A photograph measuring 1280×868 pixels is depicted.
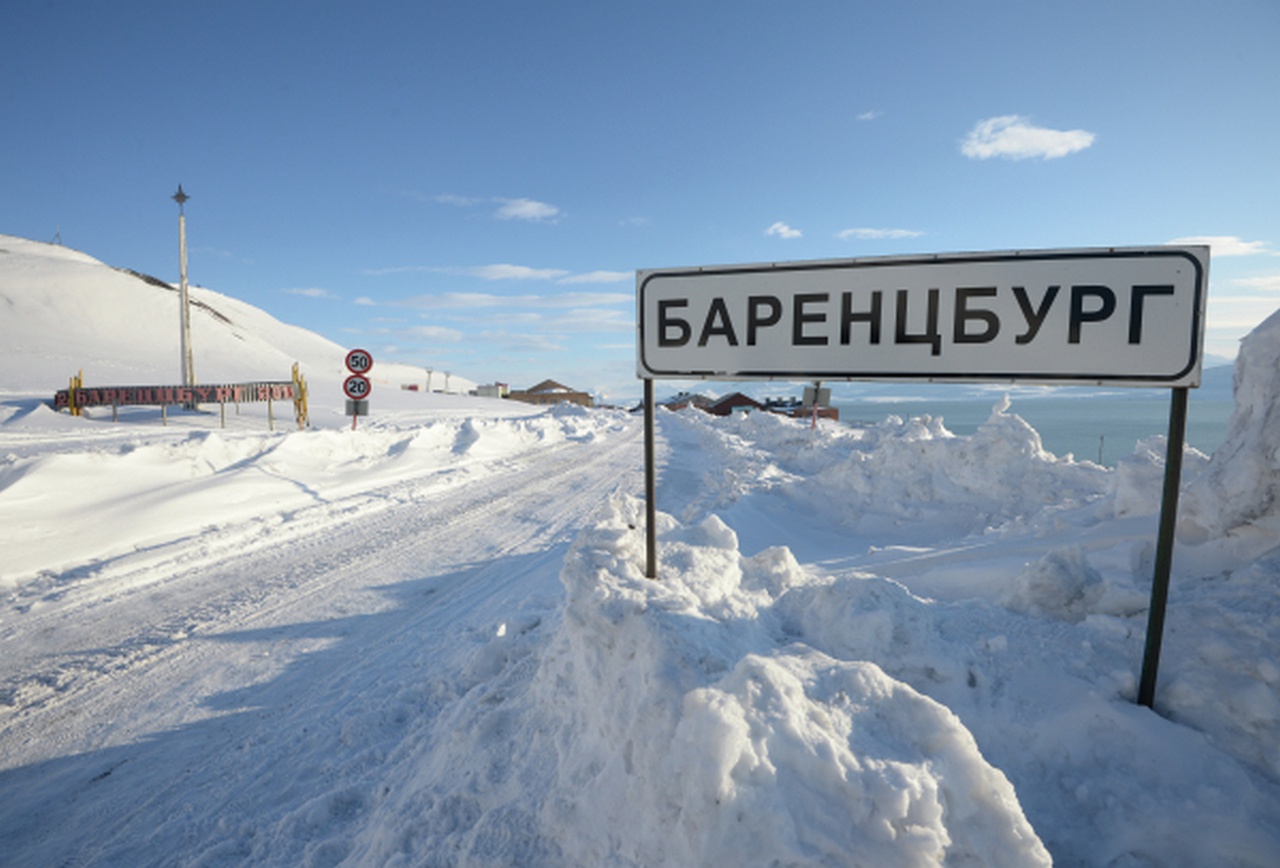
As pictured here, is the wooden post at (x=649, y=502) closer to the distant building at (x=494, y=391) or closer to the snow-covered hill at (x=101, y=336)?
the snow-covered hill at (x=101, y=336)

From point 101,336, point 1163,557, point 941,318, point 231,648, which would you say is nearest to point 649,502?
point 941,318

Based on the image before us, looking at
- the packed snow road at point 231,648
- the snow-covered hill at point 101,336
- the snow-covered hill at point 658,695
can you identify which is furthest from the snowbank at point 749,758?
the snow-covered hill at point 101,336

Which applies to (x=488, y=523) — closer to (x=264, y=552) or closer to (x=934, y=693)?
(x=264, y=552)

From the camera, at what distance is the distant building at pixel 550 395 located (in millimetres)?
80938

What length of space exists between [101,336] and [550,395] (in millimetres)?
46858

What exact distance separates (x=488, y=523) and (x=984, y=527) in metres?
7.85

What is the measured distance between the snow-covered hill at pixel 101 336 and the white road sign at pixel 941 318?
35536 mm

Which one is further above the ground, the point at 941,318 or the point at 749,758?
the point at 941,318

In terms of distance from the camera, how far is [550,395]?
82188 millimetres

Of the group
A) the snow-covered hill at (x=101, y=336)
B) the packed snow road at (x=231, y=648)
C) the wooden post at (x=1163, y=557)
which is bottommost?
the packed snow road at (x=231, y=648)

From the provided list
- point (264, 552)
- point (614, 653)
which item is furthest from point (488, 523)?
point (614, 653)

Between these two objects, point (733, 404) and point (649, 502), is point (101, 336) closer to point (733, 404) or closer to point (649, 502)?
point (733, 404)

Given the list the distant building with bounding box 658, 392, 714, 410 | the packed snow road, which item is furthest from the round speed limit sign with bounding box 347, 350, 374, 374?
the distant building with bounding box 658, 392, 714, 410

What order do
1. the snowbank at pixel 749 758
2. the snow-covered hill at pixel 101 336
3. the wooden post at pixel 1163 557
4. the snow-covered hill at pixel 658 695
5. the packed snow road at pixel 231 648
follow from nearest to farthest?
1. the snowbank at pixel 749 758
2. the snow-covered hill at pixel 658 695
3. the wooden post at pixel 1163 557
4. the packed snow road at pixel 231 648
5. the snow-covered hill at pixel 101 336
